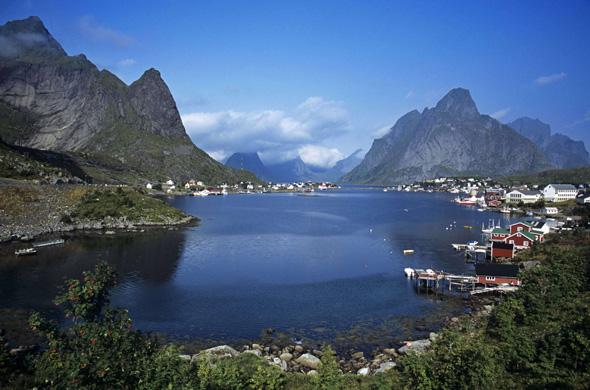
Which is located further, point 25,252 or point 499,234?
point 499,234

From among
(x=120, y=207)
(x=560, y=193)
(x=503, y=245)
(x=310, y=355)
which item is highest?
(x=560, y=193)

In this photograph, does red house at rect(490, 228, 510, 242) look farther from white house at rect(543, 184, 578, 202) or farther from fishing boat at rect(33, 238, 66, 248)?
white house at rect(543, 184, 578, 202)

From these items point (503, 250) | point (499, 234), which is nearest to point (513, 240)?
point (503, 250)

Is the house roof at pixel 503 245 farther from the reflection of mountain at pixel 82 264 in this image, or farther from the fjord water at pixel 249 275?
the reflection of mountain at pixel 82 264

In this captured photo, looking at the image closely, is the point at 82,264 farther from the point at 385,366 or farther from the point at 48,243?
the point at 385,366

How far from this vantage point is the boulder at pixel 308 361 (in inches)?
963

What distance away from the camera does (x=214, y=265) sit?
2021 inches

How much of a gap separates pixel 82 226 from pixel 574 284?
7001 centimetres

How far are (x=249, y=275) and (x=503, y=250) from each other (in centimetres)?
3169

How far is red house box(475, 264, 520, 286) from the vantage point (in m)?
39.5

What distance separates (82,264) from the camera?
4794 centimetres

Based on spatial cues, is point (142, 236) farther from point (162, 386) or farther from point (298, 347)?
point (162, 386)

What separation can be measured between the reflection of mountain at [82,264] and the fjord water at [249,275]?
122mm

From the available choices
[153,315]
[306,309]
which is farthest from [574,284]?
[153,315]
